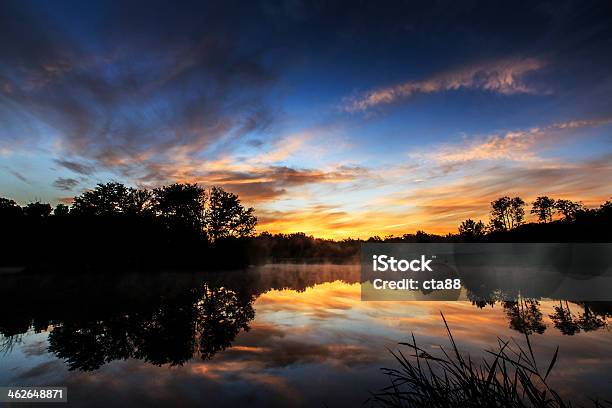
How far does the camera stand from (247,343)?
13133mm

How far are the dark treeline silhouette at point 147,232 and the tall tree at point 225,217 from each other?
211 mm

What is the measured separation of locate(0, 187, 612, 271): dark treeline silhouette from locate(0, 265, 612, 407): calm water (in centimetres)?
2283

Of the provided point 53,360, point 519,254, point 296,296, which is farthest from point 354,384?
point 519,254

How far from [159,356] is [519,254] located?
73.1m

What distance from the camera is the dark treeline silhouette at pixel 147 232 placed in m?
45.2

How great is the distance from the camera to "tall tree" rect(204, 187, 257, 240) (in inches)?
2931

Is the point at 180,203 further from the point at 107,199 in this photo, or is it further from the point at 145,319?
the point at 145,319

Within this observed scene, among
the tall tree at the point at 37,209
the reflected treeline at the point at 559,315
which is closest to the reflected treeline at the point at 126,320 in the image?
the reflected treeline at the point at 559,315

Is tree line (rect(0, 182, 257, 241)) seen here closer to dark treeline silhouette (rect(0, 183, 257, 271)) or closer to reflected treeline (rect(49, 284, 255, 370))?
dark treeline silhouette (rect(0, 183, 257, 271))

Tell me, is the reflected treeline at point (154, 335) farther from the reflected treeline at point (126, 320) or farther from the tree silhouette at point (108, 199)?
the tree silhouette at point (108, 199)

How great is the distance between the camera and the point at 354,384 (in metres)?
9.27

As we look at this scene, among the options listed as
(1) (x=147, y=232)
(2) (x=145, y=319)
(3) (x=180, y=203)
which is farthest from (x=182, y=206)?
(2) (x=145, y=319)

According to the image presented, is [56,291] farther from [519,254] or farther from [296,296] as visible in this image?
[519,254]

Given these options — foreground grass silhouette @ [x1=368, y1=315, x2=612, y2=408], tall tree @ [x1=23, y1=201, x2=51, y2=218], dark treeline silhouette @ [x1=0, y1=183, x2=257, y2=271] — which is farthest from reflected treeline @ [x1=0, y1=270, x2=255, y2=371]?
tall tree @ [x1=23, y1=201, x2=51, y2=218]
